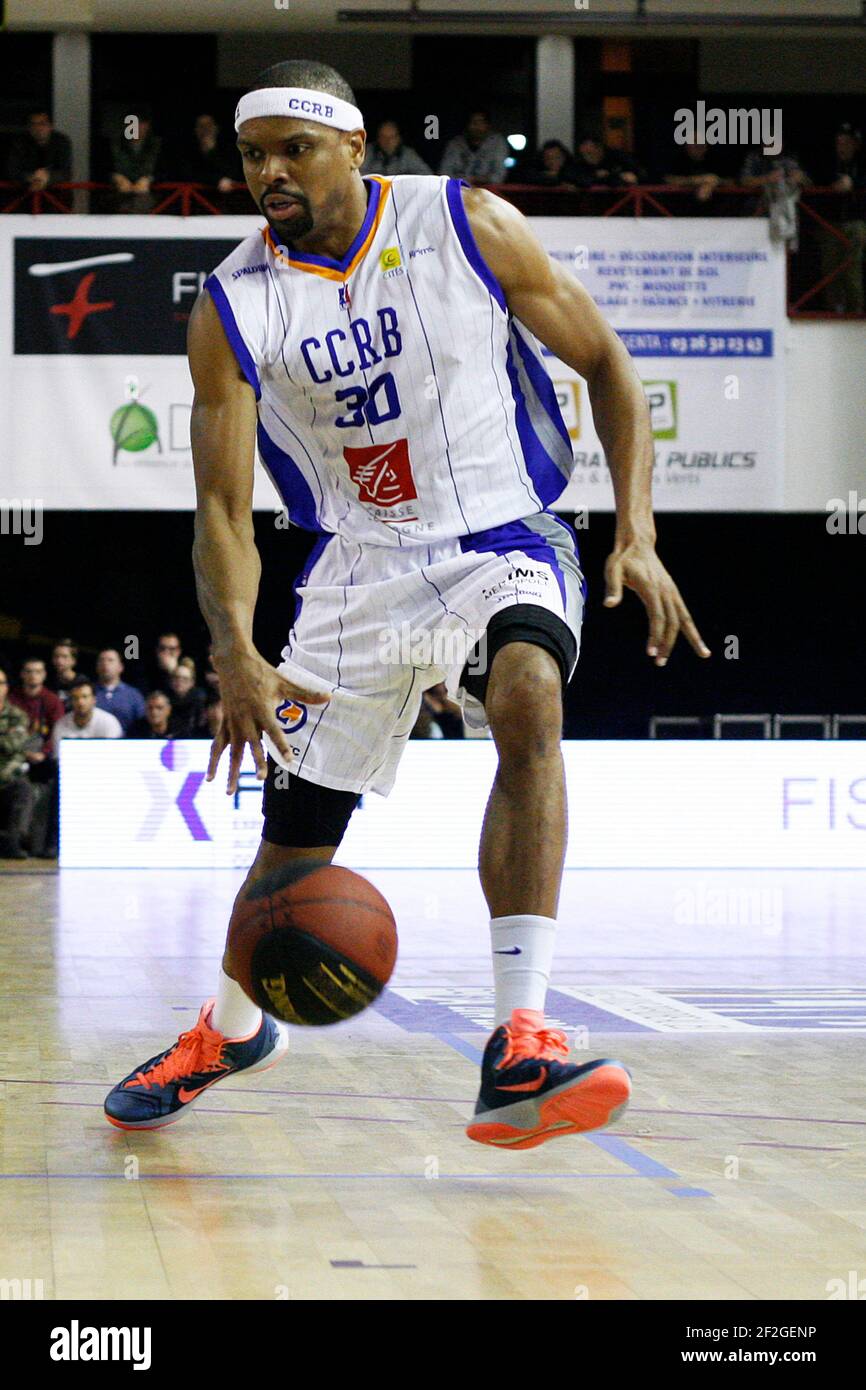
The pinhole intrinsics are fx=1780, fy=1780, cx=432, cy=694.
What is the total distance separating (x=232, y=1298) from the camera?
9.25 feet

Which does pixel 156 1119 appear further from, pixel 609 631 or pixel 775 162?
pixel 609 631

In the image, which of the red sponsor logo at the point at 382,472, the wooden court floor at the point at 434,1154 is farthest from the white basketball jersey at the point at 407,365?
the wooden court floor at the point at 434,1154

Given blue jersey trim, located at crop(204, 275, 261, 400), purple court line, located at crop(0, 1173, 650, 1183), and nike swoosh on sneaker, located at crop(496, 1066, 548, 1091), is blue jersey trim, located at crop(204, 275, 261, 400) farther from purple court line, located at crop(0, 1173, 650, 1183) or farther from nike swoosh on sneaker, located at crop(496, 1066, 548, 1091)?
purple court line, located at crop(0, 1173, 650, 1183)

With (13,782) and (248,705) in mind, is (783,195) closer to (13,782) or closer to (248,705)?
(13,782)

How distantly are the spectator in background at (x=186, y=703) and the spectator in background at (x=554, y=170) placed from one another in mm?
5048

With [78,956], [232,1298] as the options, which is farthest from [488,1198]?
[78,956]

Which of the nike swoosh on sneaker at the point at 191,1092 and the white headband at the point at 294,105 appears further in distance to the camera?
the nike swoosh on sneaker at the point at 191,1092

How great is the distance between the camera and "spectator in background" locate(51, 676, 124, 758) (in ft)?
45.2

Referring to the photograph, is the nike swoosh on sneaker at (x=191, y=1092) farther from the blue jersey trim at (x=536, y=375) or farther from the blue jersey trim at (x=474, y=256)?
the blue jersey trim at (x=474, y=256)

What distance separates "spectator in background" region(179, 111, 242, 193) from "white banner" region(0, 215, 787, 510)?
34.3 inches

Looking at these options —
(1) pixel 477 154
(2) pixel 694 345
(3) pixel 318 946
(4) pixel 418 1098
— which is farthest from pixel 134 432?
(3) pixel 318 946

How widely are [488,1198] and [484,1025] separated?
2484mm

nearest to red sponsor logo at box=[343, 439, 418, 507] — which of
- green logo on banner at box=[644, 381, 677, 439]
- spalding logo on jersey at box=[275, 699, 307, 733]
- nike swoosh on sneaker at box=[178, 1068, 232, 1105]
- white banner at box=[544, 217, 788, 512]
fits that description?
spalding logo on jersey at box=[275, 699, 307, 733]

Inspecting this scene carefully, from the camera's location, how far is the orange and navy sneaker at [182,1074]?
4.25 meters
